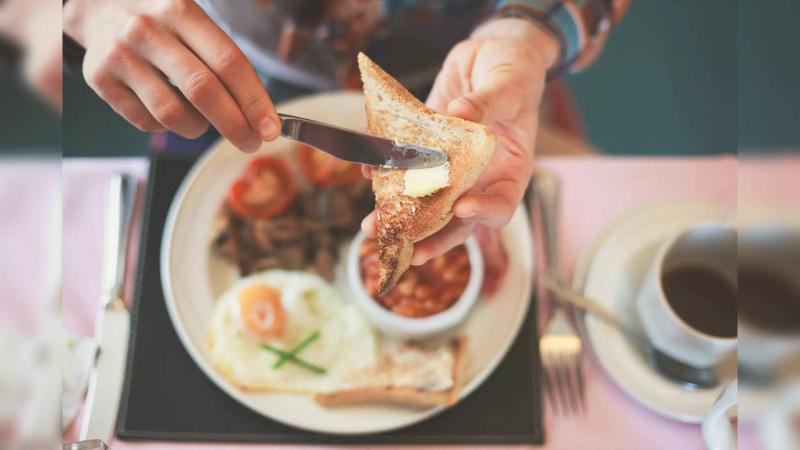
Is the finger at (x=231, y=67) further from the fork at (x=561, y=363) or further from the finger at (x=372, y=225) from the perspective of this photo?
the fork at (x=561, y=363)

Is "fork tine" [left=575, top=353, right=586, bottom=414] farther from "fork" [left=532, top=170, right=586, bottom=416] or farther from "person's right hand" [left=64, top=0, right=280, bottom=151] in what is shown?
"person's right hand" [left=64, top=0, right=280, bottom=151]

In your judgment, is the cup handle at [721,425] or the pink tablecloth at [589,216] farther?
the pink tablecloth at [589,216]

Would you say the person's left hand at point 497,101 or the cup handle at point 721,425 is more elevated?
the person's left hand at point 497,101

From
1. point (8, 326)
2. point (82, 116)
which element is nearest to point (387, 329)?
point (82, 116)

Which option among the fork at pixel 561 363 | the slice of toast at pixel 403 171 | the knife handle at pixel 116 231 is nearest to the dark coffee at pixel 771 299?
the slice of toast at pixel 403 171

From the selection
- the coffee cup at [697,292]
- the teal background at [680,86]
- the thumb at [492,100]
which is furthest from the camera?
the coffee cup at [697,292]

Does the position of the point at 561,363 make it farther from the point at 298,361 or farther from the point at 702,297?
the point at 298,361

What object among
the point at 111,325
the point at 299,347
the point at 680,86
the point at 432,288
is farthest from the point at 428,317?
the point at 680,86
